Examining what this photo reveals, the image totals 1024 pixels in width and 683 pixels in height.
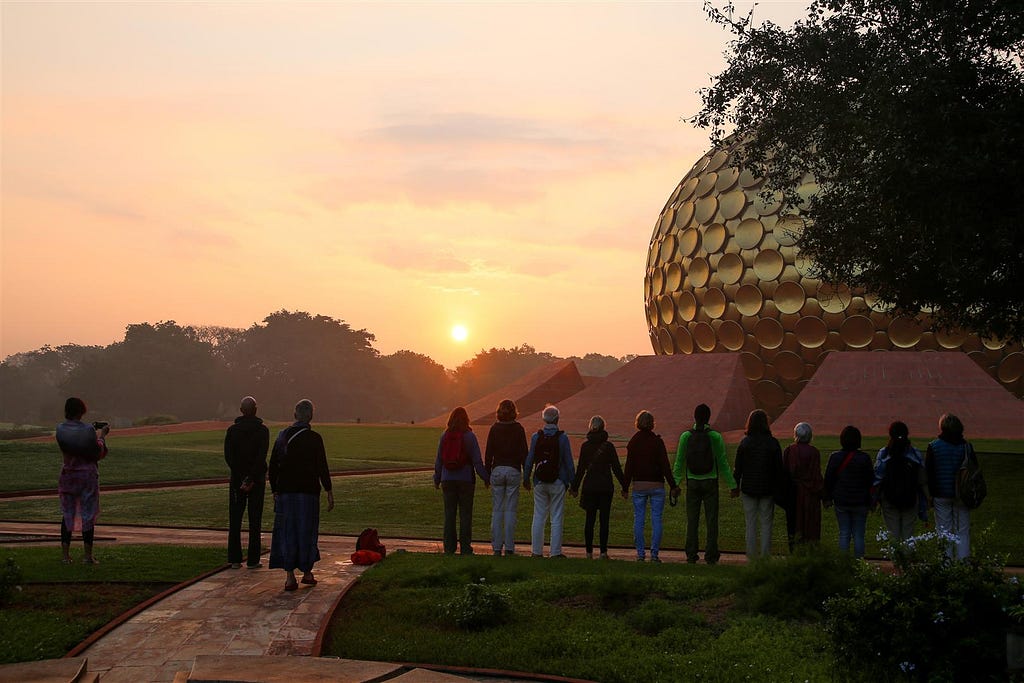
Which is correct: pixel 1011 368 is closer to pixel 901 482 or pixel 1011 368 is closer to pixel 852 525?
pixel 852 525

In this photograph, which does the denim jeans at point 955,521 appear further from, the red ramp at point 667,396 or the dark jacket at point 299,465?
the red ramp at point 667,396

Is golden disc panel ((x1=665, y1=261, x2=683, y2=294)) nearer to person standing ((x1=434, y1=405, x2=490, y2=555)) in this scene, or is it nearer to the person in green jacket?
the person in green jacket

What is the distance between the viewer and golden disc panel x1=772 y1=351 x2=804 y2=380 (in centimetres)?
3047

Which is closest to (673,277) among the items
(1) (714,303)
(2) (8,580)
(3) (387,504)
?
(1) (714,303)

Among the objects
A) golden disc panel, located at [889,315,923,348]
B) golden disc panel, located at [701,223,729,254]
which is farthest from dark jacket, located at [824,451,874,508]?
golden disc panel, located at [701,223,729,254]

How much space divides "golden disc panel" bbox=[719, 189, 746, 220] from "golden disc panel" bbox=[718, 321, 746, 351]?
137 inches

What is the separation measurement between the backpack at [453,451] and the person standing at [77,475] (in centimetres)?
354

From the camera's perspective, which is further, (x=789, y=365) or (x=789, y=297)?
(x=789, y=365)

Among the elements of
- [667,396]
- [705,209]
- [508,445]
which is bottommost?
[508,445]

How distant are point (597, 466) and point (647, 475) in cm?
57

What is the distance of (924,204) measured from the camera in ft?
44.4

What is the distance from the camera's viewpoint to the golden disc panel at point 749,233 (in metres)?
31.0

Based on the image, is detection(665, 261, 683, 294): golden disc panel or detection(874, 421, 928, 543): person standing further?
detection(665, 261, 683, 294): golden disc panel

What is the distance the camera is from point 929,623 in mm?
6133
